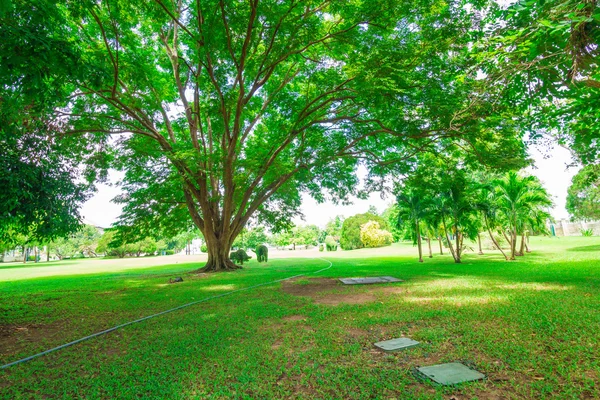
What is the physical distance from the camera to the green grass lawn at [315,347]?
265 cm

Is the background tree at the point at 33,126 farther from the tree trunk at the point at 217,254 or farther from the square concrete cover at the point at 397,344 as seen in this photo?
the tree trunk at the point at 217,254

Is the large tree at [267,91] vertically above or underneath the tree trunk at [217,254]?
above

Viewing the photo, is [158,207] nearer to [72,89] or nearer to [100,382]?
[72,89]

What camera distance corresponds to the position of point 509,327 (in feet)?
13.0

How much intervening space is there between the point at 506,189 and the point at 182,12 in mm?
16106

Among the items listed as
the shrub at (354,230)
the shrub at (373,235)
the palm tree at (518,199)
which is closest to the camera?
the palm tree at (518,199)

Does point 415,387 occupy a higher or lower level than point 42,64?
lower

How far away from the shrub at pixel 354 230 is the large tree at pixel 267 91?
2526cm

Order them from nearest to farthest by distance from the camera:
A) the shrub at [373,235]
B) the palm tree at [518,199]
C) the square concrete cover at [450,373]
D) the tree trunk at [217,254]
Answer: the square concrete cover at [450,373] → the palm tree at [518,199] → the tree trunk at [217,254] → the shrub at [373,235]

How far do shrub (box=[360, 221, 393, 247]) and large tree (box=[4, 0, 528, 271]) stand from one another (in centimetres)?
2391

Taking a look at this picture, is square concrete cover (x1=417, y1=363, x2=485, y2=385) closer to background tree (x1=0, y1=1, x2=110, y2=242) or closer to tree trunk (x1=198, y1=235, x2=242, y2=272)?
background tree (x1=0, y1=1, x2=110, y2=242)

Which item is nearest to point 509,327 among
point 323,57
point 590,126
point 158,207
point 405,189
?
point 590,126

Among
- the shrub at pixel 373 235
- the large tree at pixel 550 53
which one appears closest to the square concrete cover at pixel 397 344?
the large tree at pixel 550 53

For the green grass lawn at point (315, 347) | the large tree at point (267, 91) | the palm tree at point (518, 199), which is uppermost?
the large tree at point (267, 91)
